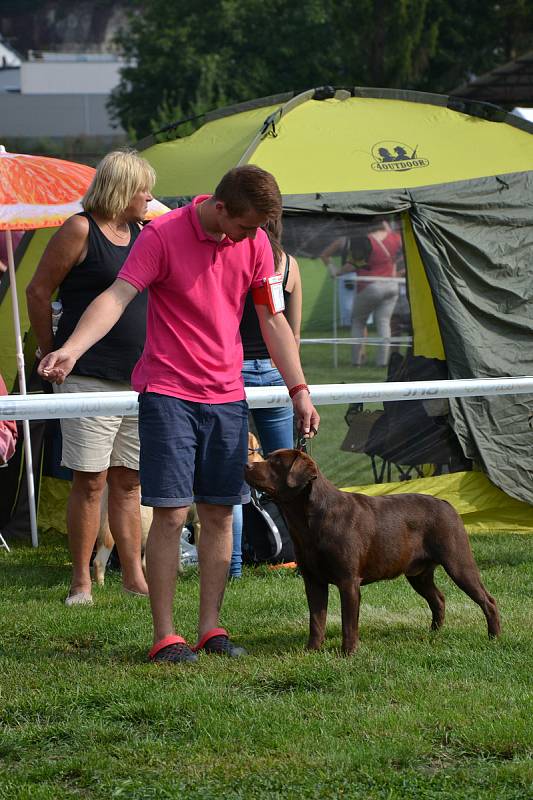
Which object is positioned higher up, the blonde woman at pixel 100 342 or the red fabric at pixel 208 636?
the blonde woman at pixel 100 342

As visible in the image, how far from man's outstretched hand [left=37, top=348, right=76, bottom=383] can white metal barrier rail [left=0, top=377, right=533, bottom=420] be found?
0.23 metres

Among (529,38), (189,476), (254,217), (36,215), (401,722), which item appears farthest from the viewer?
(529,38)

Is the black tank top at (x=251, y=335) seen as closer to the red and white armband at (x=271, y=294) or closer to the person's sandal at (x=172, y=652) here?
the red and white armband at (x=271, y=294)

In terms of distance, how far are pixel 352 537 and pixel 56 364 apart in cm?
134

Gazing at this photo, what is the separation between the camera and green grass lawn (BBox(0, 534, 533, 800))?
3068mm

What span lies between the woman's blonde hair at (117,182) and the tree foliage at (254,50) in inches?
1311

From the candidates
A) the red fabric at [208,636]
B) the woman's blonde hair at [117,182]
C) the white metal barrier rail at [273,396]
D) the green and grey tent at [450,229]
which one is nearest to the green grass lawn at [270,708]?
the red fabric at [208,636]

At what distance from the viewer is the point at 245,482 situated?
421cm

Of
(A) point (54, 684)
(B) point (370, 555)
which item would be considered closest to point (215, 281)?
(B) point (370, 555)

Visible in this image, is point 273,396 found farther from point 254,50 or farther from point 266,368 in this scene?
point 254,50

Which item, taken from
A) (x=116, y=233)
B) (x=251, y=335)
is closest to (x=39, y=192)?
(x=116, y=233)

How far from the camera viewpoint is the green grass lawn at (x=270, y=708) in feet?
10.1

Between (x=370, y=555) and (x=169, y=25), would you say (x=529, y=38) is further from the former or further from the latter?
(x=370, y=555)

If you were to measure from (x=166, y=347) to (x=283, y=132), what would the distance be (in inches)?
145
